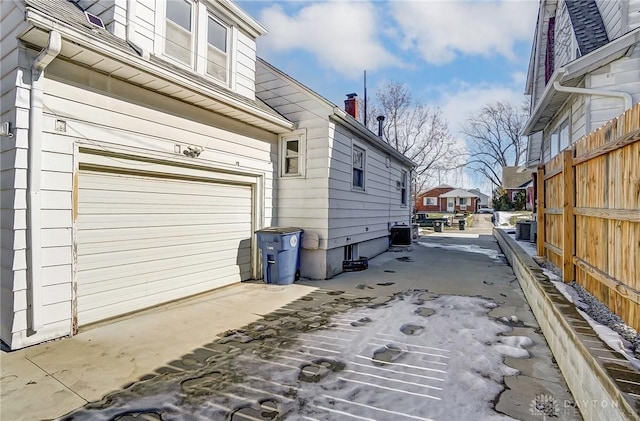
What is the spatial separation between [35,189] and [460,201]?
48555mm

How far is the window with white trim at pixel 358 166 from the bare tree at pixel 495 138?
30.1m

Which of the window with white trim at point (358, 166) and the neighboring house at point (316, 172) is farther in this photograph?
the window with white trim at point (358, 166)

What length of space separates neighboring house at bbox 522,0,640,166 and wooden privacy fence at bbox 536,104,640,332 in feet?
7.54

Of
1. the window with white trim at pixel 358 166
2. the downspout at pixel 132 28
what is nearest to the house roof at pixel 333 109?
the window with white trim at pixel 358 166

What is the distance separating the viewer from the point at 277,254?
19.8 feet

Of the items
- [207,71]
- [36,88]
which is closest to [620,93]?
[207,71]

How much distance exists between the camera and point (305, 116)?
269 inches

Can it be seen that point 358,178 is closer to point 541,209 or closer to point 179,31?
point 541,209

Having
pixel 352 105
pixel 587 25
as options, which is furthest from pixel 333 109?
pixel 587 25

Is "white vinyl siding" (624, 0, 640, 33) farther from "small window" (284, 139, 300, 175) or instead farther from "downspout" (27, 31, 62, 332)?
"downspout" (27, 31, 62, 332)

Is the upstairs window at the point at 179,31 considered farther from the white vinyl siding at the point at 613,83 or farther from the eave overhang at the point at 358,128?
the white vinyl siding at the point at 613,83

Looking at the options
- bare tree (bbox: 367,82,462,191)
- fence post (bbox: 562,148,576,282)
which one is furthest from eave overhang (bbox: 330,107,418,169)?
bare tree (bbox: 367,82,462,191)

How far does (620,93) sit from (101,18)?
8.17 meters

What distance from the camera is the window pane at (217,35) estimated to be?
5.84 meters
